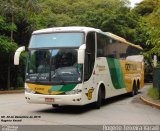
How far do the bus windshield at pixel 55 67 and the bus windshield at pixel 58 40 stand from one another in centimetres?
27

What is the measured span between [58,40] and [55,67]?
1.22 metres

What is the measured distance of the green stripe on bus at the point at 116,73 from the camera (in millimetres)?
20234

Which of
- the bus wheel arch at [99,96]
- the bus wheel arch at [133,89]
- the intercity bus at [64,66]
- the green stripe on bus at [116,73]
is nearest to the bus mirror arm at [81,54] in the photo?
the intercity bus at [64,66]

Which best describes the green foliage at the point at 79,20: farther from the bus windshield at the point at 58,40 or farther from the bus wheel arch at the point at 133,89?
the bus windshield at the point at 58,40

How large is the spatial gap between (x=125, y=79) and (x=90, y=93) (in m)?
7.52

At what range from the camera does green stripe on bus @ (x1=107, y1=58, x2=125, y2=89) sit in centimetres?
2023

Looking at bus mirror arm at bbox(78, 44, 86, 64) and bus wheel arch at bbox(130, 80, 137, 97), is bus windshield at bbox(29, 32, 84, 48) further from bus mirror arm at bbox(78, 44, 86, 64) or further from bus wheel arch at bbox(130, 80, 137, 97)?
bus wheel arch at bbox(130, 80, 137, 97)

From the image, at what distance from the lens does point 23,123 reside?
41.8ft

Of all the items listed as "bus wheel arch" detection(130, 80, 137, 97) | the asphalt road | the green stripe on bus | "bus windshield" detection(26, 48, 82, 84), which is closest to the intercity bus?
"bus windshield" detection(26, 48, 82, 84)

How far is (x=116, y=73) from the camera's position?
21.5 meters

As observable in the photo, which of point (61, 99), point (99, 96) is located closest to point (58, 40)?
point (61, 99)

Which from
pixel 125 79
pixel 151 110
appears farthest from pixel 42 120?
pixel 125 79

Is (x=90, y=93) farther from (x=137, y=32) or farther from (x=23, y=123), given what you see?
(x=137, y=32)

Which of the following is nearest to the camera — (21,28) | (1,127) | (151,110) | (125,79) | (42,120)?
(1,127)
